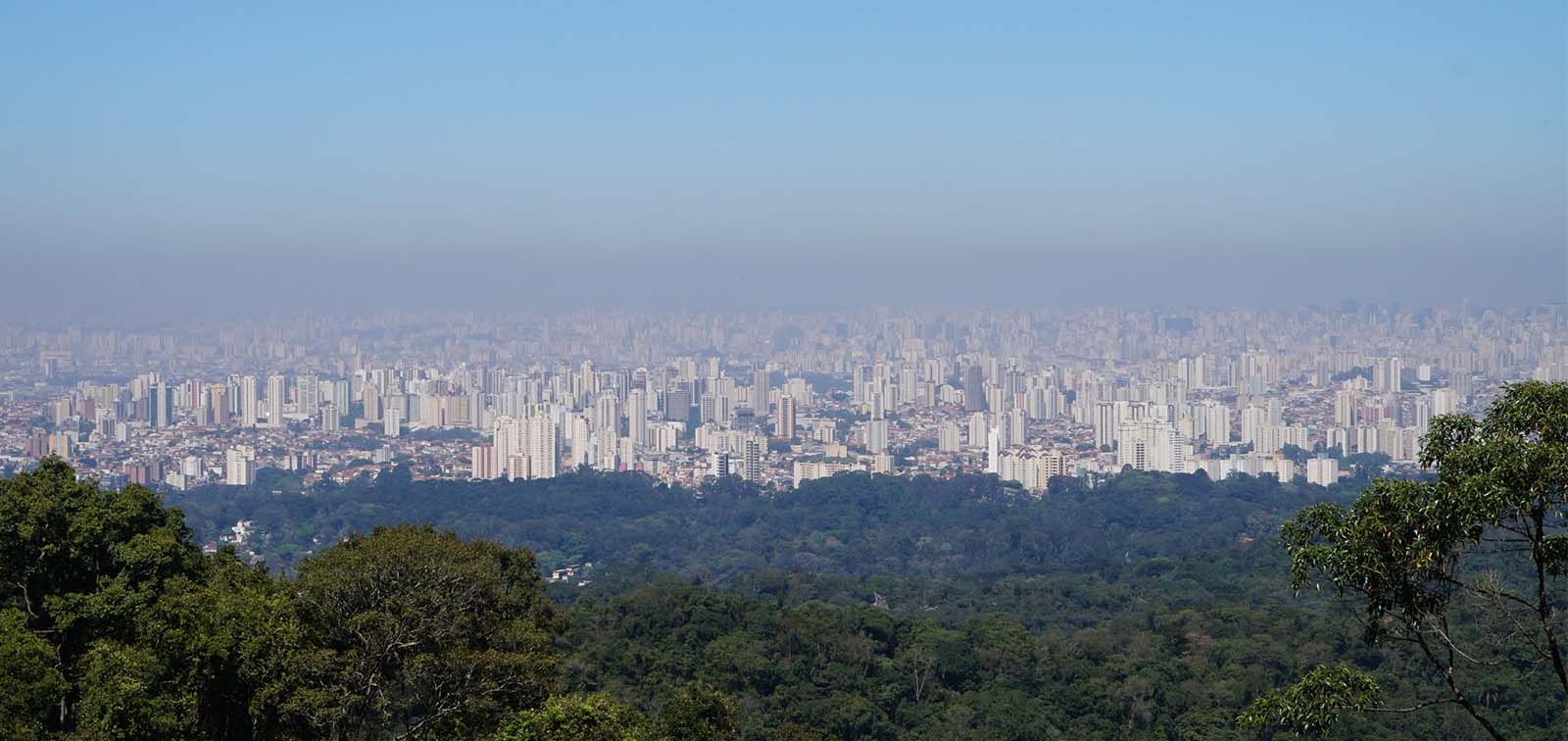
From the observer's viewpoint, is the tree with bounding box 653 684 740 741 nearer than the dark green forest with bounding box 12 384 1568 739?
No

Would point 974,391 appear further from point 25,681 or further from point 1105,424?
point 25,681

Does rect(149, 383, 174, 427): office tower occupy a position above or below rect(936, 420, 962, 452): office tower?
above

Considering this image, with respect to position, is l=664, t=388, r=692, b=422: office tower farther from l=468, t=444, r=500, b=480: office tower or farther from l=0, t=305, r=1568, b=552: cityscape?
l=468, t=444, r=500, b=480: office tower

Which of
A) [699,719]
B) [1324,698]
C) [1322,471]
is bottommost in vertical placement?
[1322,471]

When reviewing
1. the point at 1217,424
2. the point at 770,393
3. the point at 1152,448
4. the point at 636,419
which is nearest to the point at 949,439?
the point at 1152,448

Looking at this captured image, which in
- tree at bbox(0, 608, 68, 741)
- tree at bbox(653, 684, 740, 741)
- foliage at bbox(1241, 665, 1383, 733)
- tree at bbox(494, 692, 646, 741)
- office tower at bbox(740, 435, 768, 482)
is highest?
foliage at bbox(1241, 665, 1383, 733)

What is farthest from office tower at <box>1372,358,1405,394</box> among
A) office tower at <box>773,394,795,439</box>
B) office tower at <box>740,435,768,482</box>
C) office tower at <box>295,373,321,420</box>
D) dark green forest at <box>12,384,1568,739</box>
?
office tower at <box>295,373,321,420</box>

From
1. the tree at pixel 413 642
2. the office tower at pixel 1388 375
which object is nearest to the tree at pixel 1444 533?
the tree at pixel 413 642
